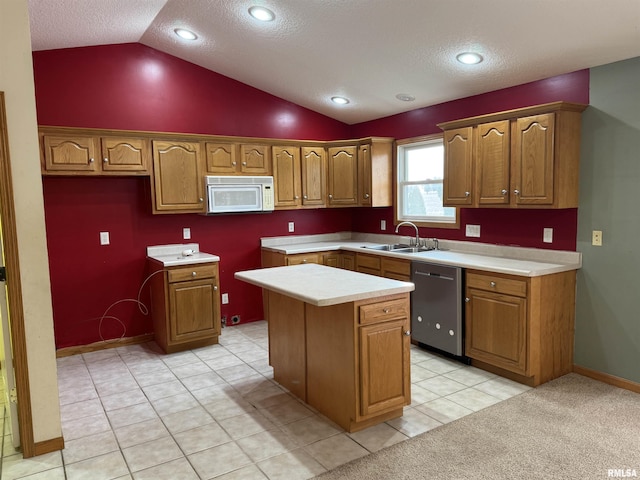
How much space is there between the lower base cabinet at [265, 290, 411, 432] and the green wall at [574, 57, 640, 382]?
165cm

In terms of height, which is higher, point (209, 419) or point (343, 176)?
point (343, 176)

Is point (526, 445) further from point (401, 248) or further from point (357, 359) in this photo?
point (401, 248)

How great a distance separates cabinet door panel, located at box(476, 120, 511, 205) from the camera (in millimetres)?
3609

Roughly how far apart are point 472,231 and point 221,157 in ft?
8.67

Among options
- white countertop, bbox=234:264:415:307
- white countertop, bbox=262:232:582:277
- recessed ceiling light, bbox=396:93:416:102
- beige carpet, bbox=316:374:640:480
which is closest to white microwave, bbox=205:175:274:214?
white countertop, bbox=262:232:582:277

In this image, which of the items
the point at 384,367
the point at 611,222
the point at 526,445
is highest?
the point at 611,222

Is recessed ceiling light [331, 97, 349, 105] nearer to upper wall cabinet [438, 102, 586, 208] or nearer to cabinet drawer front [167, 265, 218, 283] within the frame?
upper wall cabinet [438, 102, 586, 208]

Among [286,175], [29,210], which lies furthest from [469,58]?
[29,210]

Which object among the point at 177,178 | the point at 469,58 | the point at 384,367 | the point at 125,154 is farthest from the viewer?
the point at 177,178

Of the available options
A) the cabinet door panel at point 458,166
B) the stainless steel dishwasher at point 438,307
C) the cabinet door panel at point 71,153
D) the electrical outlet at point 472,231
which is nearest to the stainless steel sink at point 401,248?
the electrical outlet at point 472,231

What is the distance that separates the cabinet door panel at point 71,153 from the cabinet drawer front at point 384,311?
9.55 ft

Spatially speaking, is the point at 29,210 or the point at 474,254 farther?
the point at 474,254

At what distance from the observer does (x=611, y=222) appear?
131 inches

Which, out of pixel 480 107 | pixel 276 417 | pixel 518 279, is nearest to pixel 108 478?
pixel 276 417
